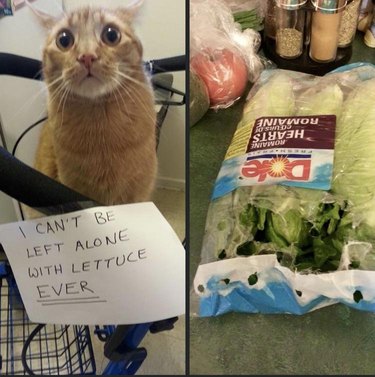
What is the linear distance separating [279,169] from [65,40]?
1.35ft

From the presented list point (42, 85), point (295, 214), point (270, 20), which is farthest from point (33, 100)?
point (270, 20)

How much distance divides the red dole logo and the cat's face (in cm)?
37

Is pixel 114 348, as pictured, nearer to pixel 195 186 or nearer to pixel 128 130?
pixel 128 130

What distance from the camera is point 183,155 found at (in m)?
0.47

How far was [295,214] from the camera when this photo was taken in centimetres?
70

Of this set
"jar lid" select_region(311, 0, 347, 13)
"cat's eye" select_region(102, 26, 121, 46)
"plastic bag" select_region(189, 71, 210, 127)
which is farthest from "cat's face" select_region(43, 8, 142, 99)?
"jar lid" select_region(311, 0, 347, 13)

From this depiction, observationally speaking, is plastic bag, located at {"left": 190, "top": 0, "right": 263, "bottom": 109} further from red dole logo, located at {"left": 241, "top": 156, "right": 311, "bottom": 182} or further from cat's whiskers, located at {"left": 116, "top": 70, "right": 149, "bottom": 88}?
cat's whiskers, located at {"left": 116, "top": 70, "right": 149, "bottom": 88}

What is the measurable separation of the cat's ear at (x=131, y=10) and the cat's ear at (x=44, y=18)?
0.05 meters

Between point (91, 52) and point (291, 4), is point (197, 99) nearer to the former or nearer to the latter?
point (291, 4)

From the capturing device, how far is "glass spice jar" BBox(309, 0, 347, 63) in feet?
3.01

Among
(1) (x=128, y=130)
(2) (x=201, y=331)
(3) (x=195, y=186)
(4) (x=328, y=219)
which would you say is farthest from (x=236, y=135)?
(1) (x=128, y=130)

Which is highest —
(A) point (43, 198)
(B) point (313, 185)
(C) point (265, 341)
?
(A) point (43, 198)

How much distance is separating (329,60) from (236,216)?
434 mm

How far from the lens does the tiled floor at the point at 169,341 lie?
1.50ft
